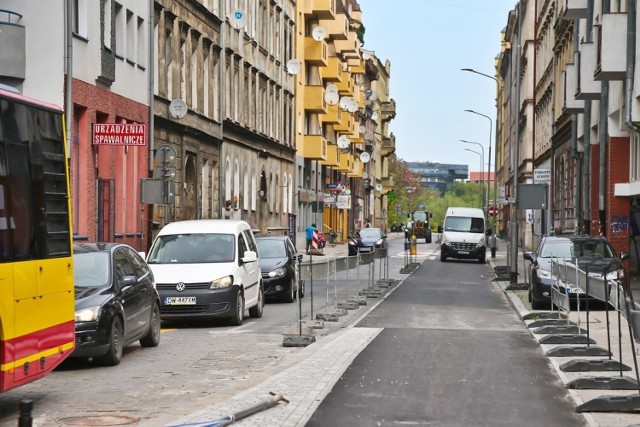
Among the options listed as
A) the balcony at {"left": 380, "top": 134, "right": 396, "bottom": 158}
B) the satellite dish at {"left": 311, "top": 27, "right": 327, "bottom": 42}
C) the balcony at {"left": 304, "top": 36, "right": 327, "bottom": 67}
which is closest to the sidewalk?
the satellite dish at {"left": 311, "top": 27, "right": 327, "bottom": 42}

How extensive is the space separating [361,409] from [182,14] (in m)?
35.3

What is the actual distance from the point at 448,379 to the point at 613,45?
61.8 feet

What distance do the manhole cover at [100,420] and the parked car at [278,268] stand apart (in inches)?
735

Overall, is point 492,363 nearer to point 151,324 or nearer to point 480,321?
point 151,324

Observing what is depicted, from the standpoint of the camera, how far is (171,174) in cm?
3222

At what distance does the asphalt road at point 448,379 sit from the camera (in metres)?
11.6

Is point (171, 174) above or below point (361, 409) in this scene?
above

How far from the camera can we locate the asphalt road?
11.6m

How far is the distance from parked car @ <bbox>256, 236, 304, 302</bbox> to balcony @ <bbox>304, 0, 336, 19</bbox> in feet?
167

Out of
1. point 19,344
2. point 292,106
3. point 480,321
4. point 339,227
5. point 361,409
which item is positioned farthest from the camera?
point 339,227

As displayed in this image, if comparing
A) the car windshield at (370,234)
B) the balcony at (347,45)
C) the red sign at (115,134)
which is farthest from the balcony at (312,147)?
the red sign at (115,134)

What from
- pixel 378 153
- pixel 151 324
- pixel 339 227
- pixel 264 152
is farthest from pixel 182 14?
pixel 378 153

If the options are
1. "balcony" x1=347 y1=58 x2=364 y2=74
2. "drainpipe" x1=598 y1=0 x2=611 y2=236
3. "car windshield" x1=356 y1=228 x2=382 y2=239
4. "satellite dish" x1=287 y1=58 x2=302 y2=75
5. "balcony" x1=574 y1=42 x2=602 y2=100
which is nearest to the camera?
"drainpipe" x1=598 y1=0 x2=611 y2=236

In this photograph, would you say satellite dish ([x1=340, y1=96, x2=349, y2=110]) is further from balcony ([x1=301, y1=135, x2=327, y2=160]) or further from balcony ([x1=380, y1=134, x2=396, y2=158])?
balcony ([x1=380, y1=134, x2=396, y2=158])
